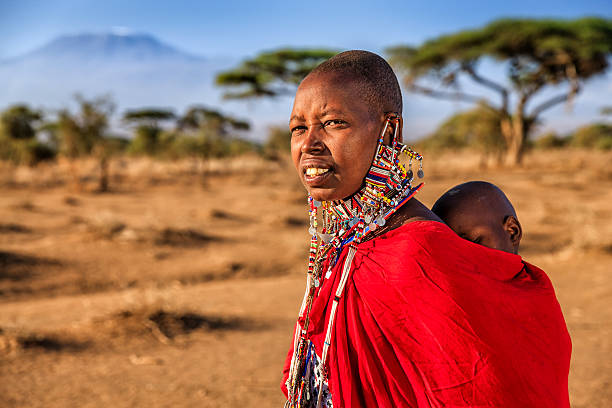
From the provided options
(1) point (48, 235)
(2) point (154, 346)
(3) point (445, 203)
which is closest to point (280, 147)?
(1) point (48, 235)

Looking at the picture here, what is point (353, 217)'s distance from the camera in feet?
4.29

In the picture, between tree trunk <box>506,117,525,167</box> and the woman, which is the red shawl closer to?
the woman

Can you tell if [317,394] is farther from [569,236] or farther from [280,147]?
[280,147]

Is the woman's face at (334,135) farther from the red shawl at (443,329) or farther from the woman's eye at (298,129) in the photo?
the red shawl at (443,329)

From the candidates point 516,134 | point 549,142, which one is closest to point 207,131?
point 516,134

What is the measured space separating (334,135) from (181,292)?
18.6 ft

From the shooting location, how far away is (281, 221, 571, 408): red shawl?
1.08 m

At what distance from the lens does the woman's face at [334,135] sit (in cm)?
124

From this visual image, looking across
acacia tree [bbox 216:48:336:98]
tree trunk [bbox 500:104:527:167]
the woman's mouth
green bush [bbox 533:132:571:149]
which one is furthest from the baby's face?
green bush [bbox 533:132:571:149]

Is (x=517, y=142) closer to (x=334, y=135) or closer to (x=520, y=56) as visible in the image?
(x=520, y=56)

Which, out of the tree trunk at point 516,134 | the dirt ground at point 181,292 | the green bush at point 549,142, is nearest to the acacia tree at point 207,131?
the dirt ground at point 181,292

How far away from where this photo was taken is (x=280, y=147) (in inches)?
1101

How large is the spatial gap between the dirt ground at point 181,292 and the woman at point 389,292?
8.09 feet

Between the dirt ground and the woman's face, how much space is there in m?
2.66
